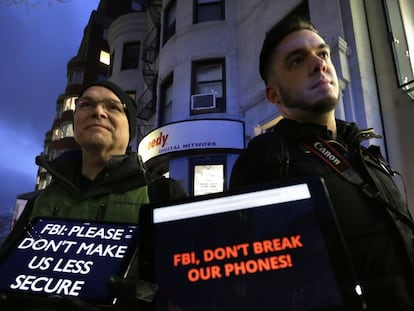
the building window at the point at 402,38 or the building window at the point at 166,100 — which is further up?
the building window at the point at 166,100

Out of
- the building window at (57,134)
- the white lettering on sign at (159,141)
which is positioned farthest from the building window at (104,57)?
the white lettering on sign at (159,141)

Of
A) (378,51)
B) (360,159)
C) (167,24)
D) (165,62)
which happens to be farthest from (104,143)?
(167,24)

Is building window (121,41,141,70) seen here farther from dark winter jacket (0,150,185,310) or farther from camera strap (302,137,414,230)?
camera strap (302,137,414,230)

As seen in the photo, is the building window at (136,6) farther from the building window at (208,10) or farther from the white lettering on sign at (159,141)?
the white lettering on sign at (159,141)

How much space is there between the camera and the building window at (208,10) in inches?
424

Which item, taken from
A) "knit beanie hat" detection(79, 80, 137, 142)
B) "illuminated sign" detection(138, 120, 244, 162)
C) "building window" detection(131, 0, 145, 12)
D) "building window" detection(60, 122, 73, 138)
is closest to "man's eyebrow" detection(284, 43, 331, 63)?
"knit beanie hat" detection(79, 80, 137, 142)

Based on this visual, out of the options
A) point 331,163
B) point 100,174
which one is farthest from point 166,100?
point 331,163

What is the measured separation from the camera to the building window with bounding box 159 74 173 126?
1119 cm

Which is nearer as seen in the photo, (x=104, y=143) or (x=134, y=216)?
(x=134, y=216)

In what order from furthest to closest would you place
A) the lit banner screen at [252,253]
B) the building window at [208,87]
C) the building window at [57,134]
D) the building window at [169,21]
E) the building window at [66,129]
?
the building window at [57,134], the building window at [66,129], the building window at [169,21], the building window at [208,87], the lit banner screen at [252,253]

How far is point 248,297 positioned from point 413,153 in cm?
543

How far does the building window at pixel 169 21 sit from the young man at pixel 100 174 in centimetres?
1065

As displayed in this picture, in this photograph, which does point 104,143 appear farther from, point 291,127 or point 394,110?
point 394,110

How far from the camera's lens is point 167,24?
12484mm
